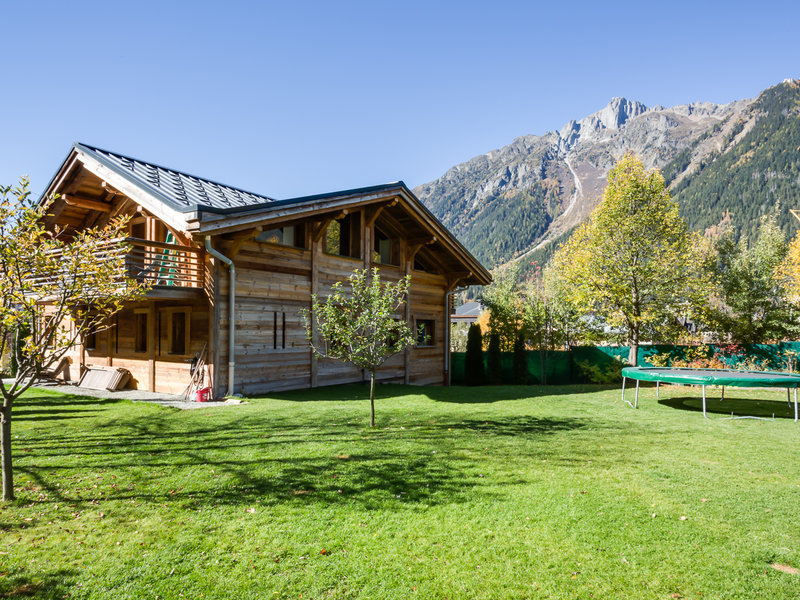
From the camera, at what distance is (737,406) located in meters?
12.2

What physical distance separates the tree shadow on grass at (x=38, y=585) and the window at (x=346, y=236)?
12.1 metres

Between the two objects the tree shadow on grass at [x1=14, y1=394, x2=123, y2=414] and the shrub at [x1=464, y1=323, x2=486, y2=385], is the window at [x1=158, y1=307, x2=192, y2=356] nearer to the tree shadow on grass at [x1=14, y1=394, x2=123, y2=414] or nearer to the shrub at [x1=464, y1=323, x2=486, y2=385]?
the tree shadow on grass at [x1=14, y1=394, x2=123, y2=414]

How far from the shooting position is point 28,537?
13.1 feet

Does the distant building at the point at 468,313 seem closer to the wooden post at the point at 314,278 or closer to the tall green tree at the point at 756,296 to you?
the tall green tree at the point at 756,296

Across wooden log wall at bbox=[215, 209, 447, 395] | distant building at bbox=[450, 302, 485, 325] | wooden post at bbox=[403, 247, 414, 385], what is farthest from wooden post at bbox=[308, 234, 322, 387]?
distant building at bbox=[450, 302, 485, 325]

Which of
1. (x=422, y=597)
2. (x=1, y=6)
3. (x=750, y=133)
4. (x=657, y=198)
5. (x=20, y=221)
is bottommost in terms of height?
(x=422, y=597)

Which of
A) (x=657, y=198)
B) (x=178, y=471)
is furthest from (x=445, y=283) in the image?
(x=178, y=471)

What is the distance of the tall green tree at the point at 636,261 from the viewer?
710 inches

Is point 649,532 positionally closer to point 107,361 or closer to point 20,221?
point 20,221

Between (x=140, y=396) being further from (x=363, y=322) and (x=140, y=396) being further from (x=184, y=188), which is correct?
(x=363, y=322)

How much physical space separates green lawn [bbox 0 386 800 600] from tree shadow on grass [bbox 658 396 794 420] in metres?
2.62

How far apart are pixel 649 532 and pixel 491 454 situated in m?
2.71

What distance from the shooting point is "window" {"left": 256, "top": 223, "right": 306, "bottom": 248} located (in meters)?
12.9

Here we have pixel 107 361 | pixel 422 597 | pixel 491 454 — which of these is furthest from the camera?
pixel 107 361
